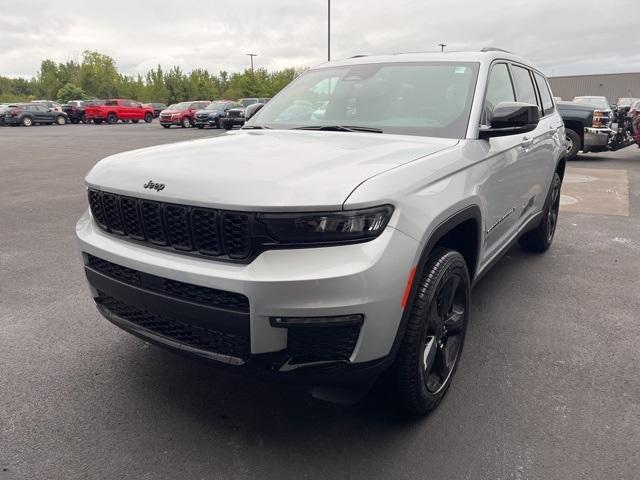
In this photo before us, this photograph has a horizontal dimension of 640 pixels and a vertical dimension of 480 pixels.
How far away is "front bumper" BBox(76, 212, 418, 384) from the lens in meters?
1.95

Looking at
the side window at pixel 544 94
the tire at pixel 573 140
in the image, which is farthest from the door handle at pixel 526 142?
the tire at pixel 573 140

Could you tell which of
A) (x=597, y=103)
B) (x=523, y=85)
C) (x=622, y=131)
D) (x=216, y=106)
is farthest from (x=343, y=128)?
(x=216, y=106)

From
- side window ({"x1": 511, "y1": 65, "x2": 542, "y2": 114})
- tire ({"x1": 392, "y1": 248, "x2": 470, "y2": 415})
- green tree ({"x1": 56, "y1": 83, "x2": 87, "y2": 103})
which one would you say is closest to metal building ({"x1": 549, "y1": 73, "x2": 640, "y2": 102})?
green tree ({"x1": 56, "y1": 83, "x2": 87, "y2": 103})

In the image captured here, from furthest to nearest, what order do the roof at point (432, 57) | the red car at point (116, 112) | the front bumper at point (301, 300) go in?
the red car at point (116, 112), the roof at point (432, 57), the front bumper at point (301, 300)

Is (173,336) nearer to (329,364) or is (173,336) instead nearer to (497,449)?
(329,364)

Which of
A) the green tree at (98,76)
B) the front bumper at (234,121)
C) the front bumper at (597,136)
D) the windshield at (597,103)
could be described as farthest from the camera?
the green tree at (98,76)

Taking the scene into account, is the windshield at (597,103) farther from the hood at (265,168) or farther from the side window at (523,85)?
the hood at (265,168)

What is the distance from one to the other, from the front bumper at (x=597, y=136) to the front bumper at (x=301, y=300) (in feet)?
40.1

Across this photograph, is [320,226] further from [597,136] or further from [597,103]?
[597,103]

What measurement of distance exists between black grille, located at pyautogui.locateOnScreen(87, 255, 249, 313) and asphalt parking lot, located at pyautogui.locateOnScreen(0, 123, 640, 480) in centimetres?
76

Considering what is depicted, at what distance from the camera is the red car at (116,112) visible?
37969 millimetres

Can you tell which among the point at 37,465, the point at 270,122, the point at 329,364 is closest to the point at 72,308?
the point at 37,465

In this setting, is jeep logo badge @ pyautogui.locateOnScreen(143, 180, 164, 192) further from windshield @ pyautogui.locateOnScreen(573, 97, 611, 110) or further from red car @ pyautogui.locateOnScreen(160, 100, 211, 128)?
red car @ pyautogui.locateOnScreen(160, 100, 211, 128)

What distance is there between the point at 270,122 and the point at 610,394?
272cm
